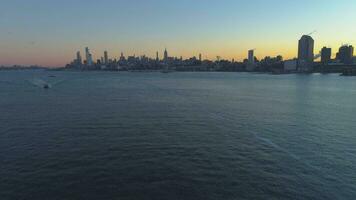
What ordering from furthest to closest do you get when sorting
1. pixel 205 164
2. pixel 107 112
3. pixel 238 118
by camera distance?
pixel 107 112 < pixel 238 118 < pixel 205 164

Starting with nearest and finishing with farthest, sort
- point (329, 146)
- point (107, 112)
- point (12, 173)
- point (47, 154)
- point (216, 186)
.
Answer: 1. point (216, 186)
2. point (12, 173)
3. point (47, 154)
4. point (329, 146)
5. point (107, 112)

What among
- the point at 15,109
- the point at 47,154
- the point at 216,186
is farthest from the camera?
the point at 15,109

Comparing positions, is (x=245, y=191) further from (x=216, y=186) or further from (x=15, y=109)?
(x=15, y=109)

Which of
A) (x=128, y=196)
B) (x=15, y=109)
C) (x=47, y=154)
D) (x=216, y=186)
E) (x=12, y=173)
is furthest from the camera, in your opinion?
(x=15, y=109)

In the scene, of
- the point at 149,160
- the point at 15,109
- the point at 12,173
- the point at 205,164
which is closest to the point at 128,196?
the point at 149,160

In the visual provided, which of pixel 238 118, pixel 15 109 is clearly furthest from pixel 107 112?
pixel 238 118

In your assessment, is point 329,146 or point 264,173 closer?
point 264,173

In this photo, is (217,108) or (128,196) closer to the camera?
(128,196)

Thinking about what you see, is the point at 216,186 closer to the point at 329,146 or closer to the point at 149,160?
the point at 149,160

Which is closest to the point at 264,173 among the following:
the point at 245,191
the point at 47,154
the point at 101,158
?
the point at 245,191
